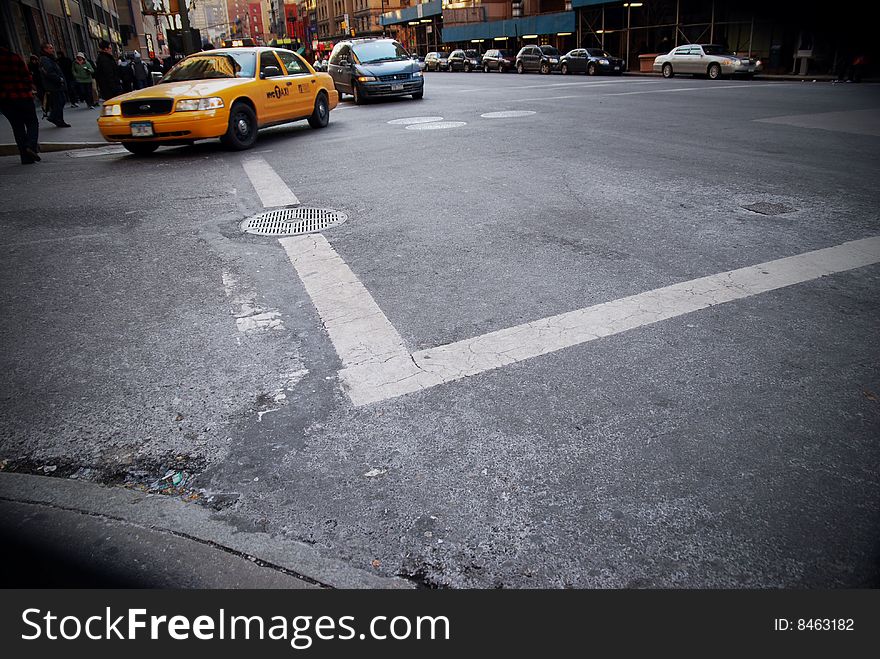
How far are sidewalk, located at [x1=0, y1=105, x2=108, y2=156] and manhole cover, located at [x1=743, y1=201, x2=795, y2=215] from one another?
1212 centimetres

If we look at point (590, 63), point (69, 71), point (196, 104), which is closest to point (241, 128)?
point (196, 104)

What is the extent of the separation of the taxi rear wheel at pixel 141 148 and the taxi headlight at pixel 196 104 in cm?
104

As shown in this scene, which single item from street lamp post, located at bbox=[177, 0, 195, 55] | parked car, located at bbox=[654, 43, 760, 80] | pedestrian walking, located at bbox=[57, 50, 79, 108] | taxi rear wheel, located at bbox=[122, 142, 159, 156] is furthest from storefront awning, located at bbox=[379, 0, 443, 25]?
taxi rear wheel, located at bbox=[122, 142, 159, 156]

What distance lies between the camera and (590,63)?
35.4m

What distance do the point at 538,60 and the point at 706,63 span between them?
13.6m

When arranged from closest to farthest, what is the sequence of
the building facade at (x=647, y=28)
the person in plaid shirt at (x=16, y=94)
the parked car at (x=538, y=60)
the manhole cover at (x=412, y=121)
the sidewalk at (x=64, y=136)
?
1. the building facade at (x=647, y=28)
2. the person in plaid shirt at (x=16, y=94)
3. the sidewalk at (x=64, y=136)
4. the manhole cover at (x=412, y=121)
5. the parked car at (x=538, y=60)

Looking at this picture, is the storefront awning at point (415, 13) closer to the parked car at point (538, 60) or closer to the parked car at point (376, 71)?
the parked car at point (538, 60)

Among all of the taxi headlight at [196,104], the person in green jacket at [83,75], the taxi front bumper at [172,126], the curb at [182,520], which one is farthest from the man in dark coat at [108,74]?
the curb at [182,520]

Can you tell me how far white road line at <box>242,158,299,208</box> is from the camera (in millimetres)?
7223

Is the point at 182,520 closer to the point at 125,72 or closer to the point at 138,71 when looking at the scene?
the point at 125,72

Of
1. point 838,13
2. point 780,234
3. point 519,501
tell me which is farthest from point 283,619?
point 780,234

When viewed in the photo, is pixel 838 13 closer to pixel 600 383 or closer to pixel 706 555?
pixel 706 555

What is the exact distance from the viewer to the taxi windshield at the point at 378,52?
20.1 m

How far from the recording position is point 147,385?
126 inches
